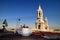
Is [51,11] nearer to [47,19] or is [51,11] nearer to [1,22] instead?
[47,19]

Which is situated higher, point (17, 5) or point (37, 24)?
point (17, 5)

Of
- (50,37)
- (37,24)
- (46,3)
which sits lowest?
(50,37)

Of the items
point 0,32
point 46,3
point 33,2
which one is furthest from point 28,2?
point 0,32

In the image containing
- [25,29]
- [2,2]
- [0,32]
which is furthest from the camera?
[2,2]

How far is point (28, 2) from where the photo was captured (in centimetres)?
365

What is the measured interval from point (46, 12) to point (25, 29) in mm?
773

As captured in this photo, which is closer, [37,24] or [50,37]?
[50,37]

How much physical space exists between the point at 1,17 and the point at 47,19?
3.61 feet

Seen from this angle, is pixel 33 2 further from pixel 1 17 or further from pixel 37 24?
pixel 1 17

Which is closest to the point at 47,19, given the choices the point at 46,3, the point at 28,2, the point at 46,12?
the point at 46,12

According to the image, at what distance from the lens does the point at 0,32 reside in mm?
3465

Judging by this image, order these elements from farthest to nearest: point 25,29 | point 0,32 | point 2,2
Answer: point 2,2 → point 0,32 → point 25,29

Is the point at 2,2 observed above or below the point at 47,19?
above

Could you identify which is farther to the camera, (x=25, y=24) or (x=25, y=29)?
(x=25, y=24)
